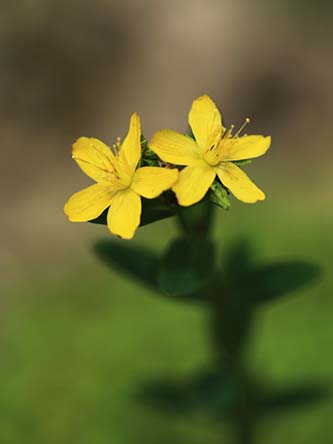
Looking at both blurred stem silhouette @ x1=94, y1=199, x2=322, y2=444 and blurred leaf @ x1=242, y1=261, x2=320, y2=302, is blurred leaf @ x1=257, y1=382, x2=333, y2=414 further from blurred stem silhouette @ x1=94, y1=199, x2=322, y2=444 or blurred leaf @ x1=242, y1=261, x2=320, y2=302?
blurred leaf @ x1=242, y1=261, x2=320, y2=302

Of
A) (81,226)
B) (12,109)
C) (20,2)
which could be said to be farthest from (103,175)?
(20,2)

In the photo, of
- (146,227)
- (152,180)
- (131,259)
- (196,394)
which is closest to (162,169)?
(152,180)

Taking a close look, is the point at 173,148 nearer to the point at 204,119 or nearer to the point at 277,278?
the point at 204,119

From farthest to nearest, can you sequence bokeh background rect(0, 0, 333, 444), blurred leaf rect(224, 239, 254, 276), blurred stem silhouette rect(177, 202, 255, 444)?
bokeh background rect(0, 0, 333, 444) → blurred leaf rect(224, 239, 254, 276) → blurred stem silhouette rect(177, 202, 255, 444)

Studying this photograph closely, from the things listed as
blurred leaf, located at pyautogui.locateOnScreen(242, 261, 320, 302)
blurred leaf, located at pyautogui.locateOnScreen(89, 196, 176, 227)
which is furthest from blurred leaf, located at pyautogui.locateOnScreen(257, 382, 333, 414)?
blurred leaf, located at pyautogui.locateOnScreen(89, 196, 176, 227)

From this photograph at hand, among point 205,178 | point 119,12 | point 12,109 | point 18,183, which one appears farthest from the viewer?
point 119,12

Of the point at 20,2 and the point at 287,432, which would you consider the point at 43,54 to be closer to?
the point at 20,2
